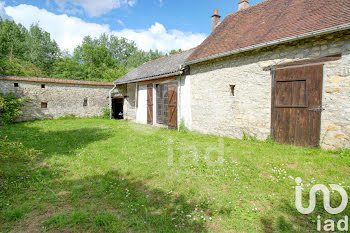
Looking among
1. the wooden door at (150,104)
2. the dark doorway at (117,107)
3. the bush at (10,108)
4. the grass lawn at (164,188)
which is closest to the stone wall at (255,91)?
the grass lawn at (164,188)

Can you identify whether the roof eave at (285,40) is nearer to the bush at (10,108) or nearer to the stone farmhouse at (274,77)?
the stone farmhouse at (274,77)

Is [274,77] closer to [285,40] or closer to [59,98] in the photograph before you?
[285,40]

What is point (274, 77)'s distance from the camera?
5.52 metres

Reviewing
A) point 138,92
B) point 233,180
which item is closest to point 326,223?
point 233,180

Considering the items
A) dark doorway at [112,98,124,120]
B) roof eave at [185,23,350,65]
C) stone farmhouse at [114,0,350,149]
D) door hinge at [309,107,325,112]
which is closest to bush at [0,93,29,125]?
dark doorway at [112,98,124,120]

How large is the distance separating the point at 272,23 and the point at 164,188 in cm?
654

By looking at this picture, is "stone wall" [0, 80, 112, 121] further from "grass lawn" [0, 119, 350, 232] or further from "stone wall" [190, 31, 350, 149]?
"stone wall" [190, 31, 350, 149]

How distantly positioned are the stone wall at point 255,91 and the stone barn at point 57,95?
9.63m

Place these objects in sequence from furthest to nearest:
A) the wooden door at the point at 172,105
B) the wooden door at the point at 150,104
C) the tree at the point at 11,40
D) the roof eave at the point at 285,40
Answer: the tree at the point at 11,40
the wooden door at the point at 150,104
the wooden door at the point at 172,105
the roof eave at the point at 285,40

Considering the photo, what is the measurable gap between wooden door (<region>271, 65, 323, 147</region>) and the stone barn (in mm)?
13097

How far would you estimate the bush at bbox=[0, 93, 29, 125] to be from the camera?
10.7 meters

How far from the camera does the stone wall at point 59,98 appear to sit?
39.0 ft

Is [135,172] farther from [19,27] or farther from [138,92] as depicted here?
[19,27]

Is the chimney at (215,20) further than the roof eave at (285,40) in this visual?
Yes
